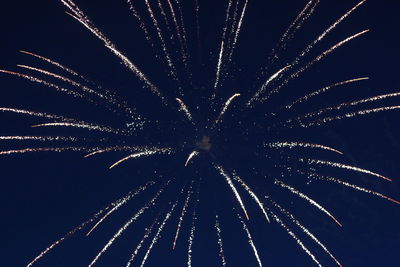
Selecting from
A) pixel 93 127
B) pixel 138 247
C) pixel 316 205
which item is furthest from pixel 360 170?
pixel 93 127

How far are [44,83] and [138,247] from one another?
33.5 feet

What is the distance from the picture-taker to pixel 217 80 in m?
26.2

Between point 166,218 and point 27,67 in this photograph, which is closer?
point 27,67

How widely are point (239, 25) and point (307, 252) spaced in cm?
1279

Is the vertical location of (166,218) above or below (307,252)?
above

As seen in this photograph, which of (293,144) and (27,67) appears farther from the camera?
(293,144)

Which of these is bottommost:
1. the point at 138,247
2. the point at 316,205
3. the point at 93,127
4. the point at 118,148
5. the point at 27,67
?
the point at 316,205

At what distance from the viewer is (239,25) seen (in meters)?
26.3

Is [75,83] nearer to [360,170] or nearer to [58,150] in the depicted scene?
[58,150]

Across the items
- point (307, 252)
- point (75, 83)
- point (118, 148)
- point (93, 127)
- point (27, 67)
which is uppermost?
point (27, 67)

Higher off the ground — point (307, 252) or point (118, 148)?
point (118, 148)

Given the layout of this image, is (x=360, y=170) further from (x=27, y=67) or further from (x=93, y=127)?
(x=27, y=67)

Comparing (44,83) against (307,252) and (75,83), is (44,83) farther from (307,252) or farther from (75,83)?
(307,252)

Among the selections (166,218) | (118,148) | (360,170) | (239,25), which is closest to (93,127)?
(118,148)
